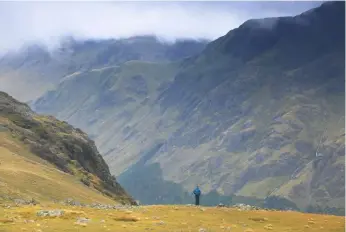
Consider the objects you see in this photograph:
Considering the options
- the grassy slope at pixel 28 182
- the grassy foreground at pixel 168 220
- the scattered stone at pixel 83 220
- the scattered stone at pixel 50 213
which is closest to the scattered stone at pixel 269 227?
the grassy foreground at pixel 168 220

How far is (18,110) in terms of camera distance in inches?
6407

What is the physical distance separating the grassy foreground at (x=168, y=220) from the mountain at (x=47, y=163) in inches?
792

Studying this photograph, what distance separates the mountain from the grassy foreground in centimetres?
2012

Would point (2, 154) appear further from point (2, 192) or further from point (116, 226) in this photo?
point (116, 226)

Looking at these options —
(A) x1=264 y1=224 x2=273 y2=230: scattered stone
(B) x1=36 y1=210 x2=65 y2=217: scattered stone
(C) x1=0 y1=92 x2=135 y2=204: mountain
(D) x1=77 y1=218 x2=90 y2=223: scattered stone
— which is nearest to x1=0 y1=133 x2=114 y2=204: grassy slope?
(C) x1=0 y1=92 x2=135 y2=204: mountain

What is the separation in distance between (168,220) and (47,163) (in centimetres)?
8050

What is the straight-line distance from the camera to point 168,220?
53375 millimetres

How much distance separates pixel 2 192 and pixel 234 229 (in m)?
35.8

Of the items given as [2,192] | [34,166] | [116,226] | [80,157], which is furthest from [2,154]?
[116,226]

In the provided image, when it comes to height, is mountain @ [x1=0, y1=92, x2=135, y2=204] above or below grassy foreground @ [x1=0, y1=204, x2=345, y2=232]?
above

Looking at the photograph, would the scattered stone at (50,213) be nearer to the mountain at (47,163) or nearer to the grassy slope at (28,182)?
the grassy slope at (28,182)

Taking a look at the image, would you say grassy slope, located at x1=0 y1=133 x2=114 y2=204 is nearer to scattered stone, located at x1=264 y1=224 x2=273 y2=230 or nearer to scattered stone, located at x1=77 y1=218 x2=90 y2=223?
scattered stone, located at x1=77 y1=218 x2=90 y2=223

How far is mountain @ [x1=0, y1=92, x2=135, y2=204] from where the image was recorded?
83.6 metres

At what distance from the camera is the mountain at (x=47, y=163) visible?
83.6m
